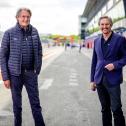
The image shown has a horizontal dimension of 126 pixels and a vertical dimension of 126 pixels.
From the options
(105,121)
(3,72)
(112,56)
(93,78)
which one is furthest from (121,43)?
(3,72)

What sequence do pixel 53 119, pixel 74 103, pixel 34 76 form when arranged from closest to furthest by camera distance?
1. pixel 34 76
2. pixel 53 119
3. pixel 74 103

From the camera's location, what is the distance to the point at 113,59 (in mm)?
6270

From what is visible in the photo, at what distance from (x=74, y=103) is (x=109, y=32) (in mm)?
4530

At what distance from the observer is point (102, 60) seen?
633cm

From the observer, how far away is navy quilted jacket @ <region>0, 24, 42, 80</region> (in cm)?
647

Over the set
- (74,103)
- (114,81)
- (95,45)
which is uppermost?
(95,45)

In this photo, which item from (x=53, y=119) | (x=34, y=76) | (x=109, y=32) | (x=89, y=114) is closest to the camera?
(x=109, y=32)

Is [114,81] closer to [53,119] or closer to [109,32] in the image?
[109,32]

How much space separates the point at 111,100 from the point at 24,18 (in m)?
1.60

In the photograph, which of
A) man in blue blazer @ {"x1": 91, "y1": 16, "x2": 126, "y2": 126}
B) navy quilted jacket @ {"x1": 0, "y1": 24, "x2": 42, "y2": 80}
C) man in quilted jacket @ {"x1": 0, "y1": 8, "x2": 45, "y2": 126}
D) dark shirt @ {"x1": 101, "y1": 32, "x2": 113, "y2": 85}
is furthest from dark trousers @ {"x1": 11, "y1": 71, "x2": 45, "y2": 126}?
dark shirt @ {"x1": 101, "y1": 32, "x2": 113, "y2": 85}

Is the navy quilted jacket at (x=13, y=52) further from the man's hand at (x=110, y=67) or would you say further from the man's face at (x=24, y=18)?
the man's hand at (x=110, y=67)

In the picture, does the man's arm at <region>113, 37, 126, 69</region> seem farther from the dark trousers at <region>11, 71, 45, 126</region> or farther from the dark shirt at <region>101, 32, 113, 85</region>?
the dark trousers at <region>11, 71, 45, 126</region>

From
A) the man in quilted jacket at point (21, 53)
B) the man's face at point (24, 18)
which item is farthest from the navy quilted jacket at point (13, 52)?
the man's face at point (24, 18)

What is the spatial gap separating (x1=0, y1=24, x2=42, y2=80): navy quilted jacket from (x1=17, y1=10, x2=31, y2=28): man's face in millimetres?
117
